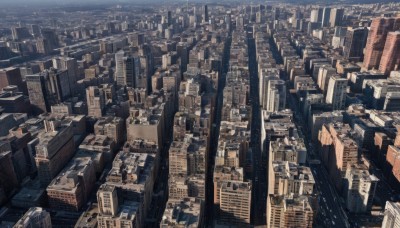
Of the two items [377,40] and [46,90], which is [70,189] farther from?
[377,40]

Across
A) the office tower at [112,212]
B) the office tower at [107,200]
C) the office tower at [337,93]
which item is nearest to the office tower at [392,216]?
the office tower at [112,212]

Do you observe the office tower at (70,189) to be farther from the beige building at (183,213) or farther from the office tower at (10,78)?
the office tower at (10,78)

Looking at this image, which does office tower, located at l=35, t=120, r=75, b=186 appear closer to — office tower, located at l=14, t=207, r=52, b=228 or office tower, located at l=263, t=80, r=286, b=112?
office tower, located at l=14, t=207, r=52, b=228

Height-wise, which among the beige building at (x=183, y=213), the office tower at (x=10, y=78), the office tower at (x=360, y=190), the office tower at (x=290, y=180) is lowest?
→ the office tower at (x=360, y=190)

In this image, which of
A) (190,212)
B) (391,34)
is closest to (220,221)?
(190,212)

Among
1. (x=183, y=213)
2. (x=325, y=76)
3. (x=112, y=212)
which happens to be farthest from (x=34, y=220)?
(x=325, y=76)

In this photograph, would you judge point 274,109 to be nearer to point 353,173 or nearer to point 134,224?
point 353,173
